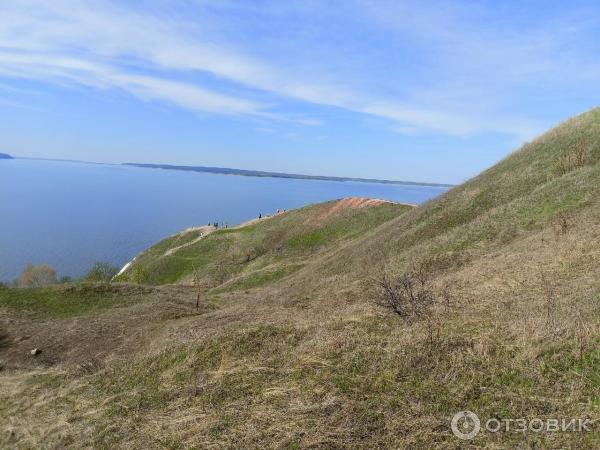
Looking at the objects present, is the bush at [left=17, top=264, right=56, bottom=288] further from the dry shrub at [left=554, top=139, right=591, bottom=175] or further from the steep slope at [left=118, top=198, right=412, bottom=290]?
the dry shrub at [left=554, top=139, right=591, bottom=175]

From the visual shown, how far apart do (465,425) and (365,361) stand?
9.57ft

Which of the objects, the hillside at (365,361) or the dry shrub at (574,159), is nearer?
the hillside at (365,361)

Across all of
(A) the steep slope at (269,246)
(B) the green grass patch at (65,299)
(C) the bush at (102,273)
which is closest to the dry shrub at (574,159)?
(A) the steep slope at (269,246)

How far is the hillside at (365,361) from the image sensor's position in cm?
780

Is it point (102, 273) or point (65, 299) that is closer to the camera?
point (65, 299)

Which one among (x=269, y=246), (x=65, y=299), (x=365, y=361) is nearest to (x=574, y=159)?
(x=365, y=361)

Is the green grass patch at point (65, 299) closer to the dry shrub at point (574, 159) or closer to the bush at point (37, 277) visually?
the dry shrub at point (574, 159)

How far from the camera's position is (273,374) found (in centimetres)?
1043

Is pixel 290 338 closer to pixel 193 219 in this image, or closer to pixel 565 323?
pixel 565 323

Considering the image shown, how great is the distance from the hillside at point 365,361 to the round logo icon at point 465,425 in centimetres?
15

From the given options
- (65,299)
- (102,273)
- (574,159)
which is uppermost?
(574,159)

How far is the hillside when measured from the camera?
780cm

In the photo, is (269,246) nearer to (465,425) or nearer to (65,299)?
(65,299)

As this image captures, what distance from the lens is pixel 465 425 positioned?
736 cm
